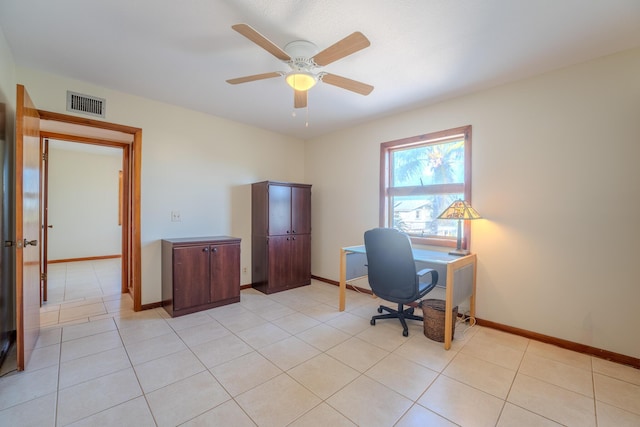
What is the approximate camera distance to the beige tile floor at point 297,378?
157 centimetres

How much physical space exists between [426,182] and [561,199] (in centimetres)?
131

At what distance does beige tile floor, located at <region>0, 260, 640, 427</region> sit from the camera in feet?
5.16

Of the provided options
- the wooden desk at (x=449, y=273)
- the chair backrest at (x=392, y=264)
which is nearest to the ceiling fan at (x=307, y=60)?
the chair backrest at (x=392, y=264)

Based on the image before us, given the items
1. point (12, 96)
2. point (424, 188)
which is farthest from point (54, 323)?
point (424, 188)

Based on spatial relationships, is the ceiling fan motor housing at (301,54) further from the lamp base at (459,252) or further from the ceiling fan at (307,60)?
the lamp base at (459,252)

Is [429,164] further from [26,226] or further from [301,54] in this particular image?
[26,226]

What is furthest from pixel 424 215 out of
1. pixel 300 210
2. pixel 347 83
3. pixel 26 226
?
pixel 26 226

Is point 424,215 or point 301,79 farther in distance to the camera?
point 424,215

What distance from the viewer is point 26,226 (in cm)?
204

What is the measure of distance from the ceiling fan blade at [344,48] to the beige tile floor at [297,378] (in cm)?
228

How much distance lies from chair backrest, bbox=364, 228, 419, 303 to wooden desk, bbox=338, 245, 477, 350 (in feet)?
0.68

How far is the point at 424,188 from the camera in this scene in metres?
3.40

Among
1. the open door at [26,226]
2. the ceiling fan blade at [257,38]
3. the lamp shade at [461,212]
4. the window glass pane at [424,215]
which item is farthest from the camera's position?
the window glass pane at [424,215]

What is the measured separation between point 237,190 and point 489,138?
132 inches
